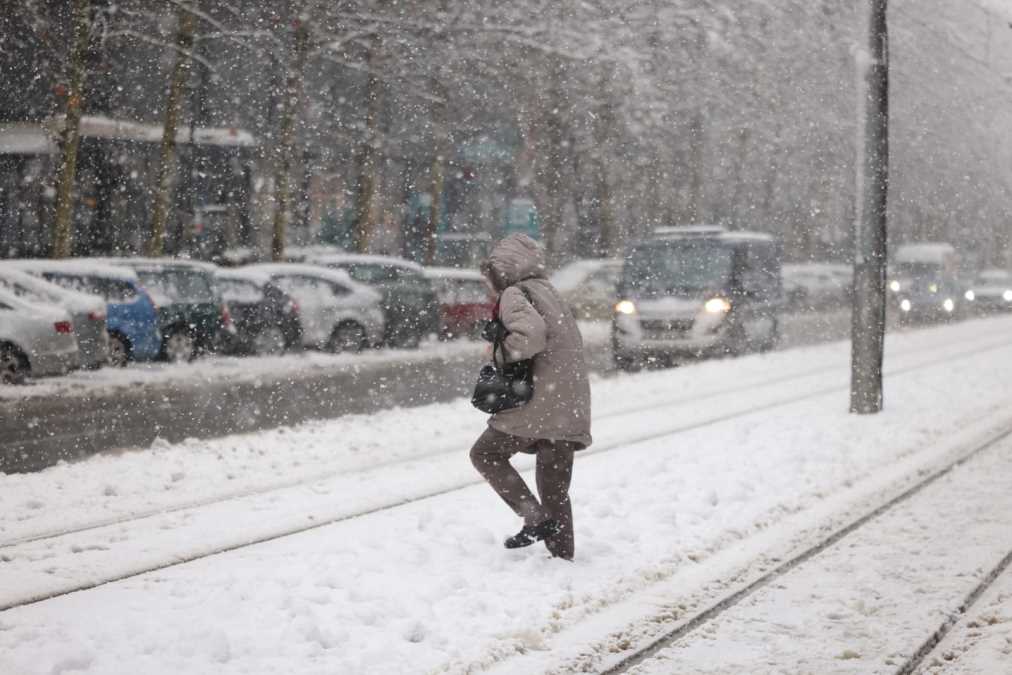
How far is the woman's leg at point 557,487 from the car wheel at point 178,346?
1374 centimetres

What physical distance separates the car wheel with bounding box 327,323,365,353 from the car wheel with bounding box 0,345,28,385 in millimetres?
6893

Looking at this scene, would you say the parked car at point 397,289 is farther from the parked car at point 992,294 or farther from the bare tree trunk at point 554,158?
the parked car at point 992,294

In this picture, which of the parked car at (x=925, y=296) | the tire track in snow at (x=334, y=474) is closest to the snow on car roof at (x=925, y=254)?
the parked car at (x=925, y=296)

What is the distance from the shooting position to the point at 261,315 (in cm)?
2086

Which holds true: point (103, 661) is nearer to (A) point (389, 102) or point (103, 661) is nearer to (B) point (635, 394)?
(B) point (635, 394)

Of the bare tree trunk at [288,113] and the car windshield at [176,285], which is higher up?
the bare tree trunk at [288,113]

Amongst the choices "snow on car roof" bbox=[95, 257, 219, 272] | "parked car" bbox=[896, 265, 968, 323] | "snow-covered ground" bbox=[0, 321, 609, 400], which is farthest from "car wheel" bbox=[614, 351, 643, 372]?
"parked car" bbox=[896, 265, 968, 323]

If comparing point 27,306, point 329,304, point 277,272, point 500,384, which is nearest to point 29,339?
point 27,306

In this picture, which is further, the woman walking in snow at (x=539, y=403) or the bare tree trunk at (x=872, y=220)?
Answer: the bare tree trunk at (x=872, y=220)

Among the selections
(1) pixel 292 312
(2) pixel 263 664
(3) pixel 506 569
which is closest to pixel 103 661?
(2) pixel 263 664

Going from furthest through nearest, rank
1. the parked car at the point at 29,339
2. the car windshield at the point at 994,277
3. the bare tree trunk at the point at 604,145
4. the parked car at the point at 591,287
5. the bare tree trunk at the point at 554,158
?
the car windshield at the point at 994,277, the bare tree trunk at the point at 604,145, the bare tree trunk at the point at 554,158, the parked car at the point at 591,287, the parked car at the point at 29,339

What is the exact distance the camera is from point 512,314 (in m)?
5.86

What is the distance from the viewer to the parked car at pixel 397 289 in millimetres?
22906

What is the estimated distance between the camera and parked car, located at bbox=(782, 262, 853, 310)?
39938 millimetres
